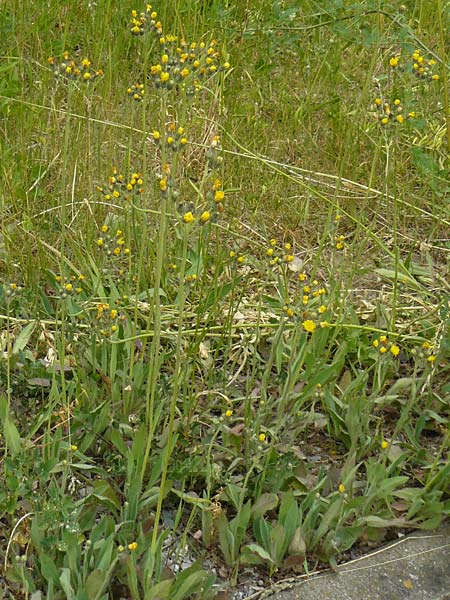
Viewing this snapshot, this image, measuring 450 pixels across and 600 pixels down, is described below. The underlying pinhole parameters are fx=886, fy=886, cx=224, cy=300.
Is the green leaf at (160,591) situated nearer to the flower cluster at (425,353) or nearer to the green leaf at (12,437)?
the green leaf at (12,437)

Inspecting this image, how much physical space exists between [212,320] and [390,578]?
103 cm

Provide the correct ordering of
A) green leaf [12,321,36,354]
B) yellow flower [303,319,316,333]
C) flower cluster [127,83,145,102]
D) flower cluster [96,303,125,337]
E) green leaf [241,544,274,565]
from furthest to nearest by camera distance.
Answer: green leaf [12,321,36,354] → flower cluster [96,303,125,337] → flower cluster [127,83,145,102] → yellow flower [303,319,316,333] → green leaf [241,544,274,565]

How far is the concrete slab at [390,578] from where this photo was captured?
Result: 6.98ft

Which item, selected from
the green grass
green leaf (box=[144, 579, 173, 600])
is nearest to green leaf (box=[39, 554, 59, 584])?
the green grass

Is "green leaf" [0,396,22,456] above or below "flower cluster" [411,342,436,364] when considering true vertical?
below

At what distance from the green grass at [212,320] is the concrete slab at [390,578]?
0.05m

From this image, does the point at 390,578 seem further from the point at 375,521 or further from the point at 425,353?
the point at 425,353

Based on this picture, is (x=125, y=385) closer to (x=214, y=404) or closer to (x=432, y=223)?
(x=214, y=404)

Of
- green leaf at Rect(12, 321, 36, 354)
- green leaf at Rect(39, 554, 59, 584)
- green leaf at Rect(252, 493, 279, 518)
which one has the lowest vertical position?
green leaf at Rect(252, 493, 279, 518)

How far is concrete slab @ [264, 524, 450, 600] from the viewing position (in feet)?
6.98

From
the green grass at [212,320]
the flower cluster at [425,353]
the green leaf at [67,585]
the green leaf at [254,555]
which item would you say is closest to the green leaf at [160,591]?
the green grass at [212,320]

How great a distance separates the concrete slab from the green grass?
48mm

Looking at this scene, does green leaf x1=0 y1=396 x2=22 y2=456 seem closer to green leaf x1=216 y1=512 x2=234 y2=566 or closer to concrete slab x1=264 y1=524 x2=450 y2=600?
green leaf x1=216 y1=512 x2=234 y2=566

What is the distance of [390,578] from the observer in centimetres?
219
